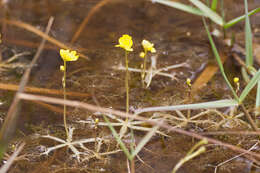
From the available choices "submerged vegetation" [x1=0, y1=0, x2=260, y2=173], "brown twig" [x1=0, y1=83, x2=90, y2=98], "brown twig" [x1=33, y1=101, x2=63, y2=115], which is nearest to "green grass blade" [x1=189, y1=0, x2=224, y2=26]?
"submerged vegetation" [x1=0, y1=0, x2=260, y2=173]

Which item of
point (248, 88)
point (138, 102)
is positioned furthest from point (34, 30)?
point (248, 88)

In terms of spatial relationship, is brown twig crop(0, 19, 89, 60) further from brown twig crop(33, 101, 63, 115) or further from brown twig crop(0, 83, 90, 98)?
brown twig crop(33, 101, 63, 115)

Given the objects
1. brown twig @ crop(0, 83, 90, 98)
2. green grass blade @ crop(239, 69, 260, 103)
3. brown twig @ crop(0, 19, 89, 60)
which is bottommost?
brown twig @ crop(0, 83, 90, 98)

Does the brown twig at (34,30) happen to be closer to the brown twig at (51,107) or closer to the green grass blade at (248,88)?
the brown twig at (51,107)

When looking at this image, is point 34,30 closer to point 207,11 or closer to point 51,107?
point 51,107

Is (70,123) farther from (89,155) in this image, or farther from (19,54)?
(19,54)

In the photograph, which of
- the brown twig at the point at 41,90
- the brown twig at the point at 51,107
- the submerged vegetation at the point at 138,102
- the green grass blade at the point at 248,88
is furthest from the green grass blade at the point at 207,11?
the brown twig at the point at 51,107

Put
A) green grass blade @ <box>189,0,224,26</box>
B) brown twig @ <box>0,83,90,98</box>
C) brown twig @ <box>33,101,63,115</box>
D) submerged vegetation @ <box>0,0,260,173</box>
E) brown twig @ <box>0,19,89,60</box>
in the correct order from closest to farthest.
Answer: submerged vegetation @ <box>0,0,260,173</box> < brown twig @ <box>33,101,63,115</box> < brown twig @ <box>0,83,90,98</box> < green grass blade @ <box>189,0,224,26</box> < brown twig @ <box>0,19,89,60</box>

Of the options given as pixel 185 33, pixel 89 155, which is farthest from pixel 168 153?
pixel 185 33
